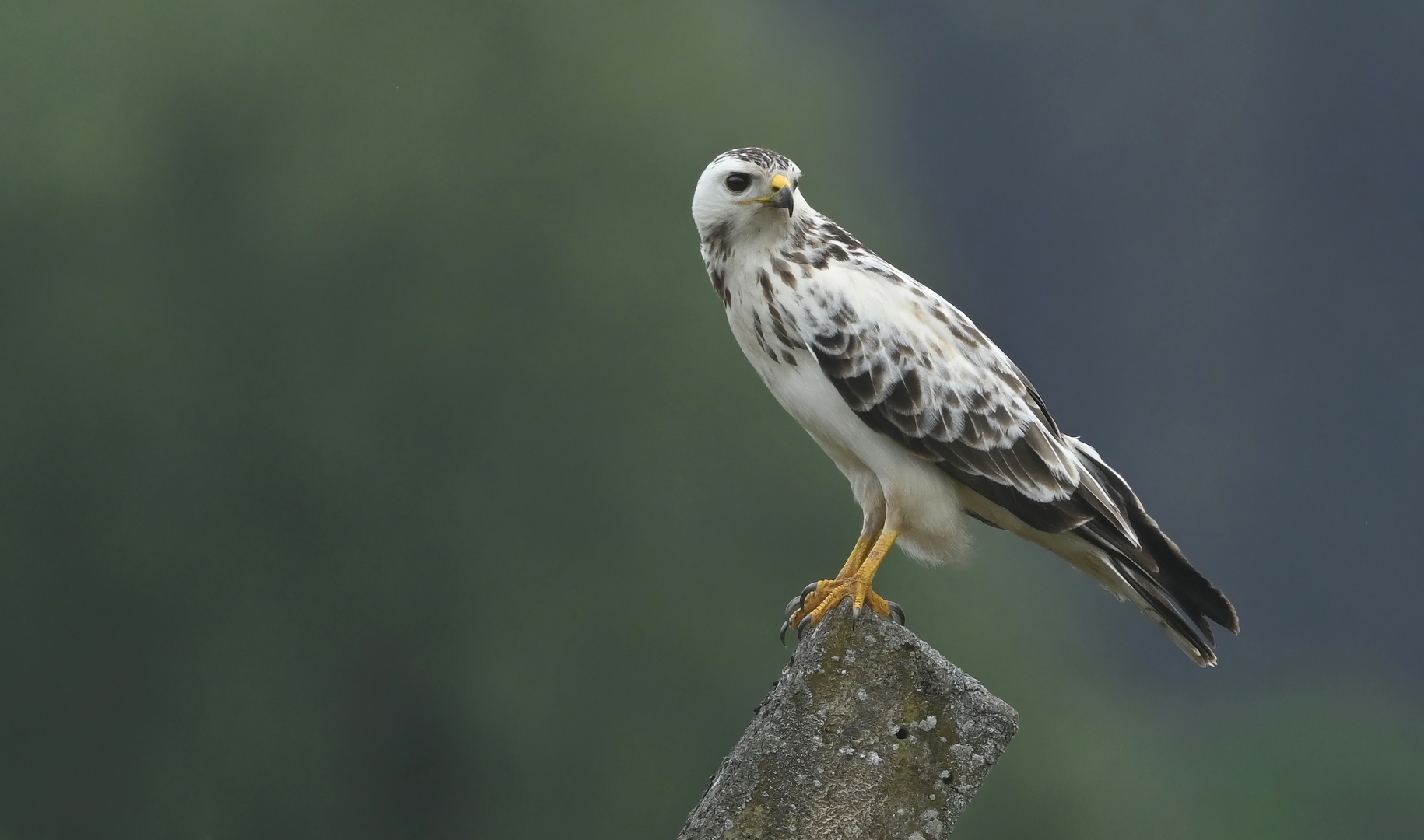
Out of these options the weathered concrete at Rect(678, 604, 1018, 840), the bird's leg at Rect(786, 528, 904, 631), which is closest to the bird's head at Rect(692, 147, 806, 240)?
the bird's leg at Rect(786, 528, 904, 631)

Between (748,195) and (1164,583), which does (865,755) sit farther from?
(748,195)

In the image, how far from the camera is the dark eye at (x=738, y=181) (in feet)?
11.0

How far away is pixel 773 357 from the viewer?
3492mm

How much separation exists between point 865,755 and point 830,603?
0.44 m

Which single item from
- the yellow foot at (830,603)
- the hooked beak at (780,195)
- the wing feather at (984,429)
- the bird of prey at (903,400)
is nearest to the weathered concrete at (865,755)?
the yellow foot at (830,603)

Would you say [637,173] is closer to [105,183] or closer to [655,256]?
[655,256]

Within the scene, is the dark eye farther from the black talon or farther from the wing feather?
the black talon

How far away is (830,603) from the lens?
3.11 m

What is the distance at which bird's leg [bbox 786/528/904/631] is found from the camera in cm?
305

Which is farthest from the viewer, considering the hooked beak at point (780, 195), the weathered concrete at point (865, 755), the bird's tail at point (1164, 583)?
the bird's tail at point (1164, 583)

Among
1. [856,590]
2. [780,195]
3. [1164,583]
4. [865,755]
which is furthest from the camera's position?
[1164,583]

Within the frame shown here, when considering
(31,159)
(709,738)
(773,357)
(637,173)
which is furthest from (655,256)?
(773,357)

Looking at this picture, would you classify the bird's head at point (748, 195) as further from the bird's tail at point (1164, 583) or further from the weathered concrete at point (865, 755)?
the weathered concrete at point (865, 755)

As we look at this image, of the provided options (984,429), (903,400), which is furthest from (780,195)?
(984,429)
